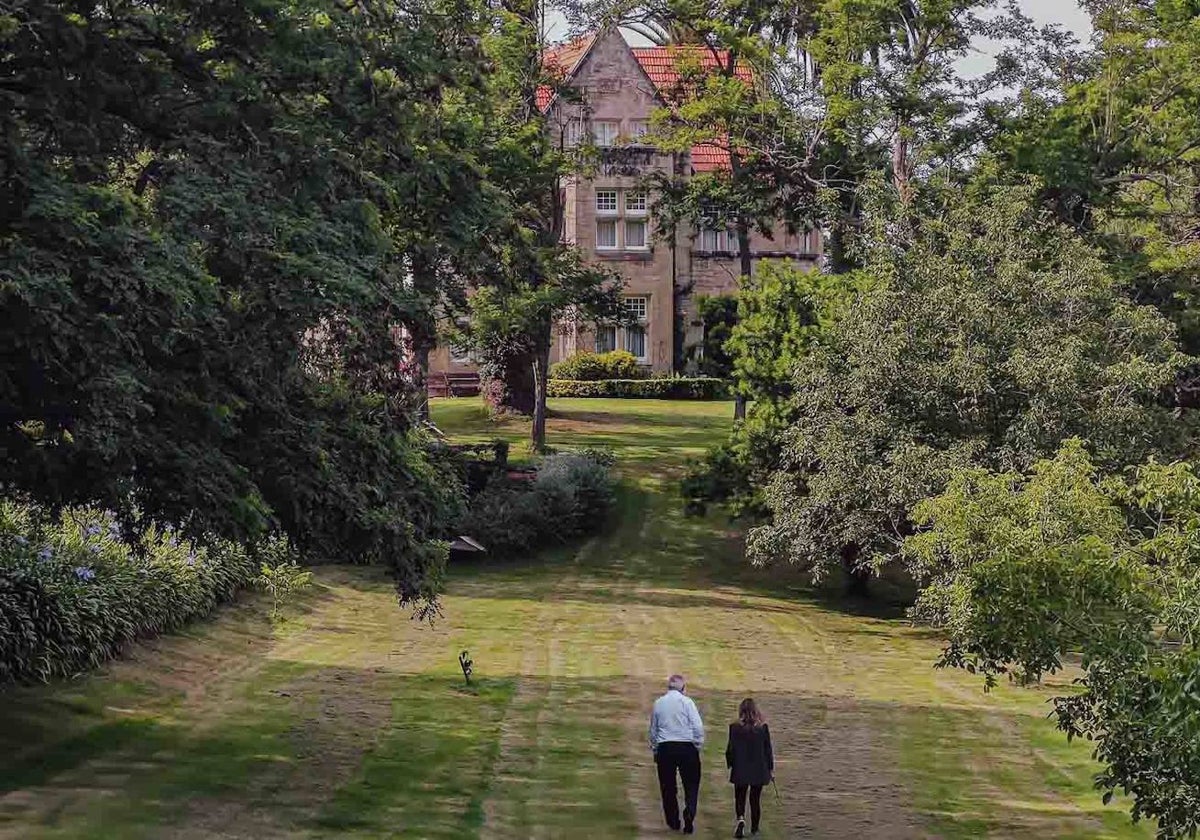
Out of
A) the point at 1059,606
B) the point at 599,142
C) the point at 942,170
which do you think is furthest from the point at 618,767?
the point at 599,142

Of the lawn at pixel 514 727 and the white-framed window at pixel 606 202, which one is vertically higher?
the white-framed window at pixel 606 202

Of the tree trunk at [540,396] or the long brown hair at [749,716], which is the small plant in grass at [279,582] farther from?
the tree trunk at [540,396]

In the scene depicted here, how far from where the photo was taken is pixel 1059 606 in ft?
44.5

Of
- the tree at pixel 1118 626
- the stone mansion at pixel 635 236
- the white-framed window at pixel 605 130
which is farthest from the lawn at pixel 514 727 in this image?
the white-framed window at pixel 605 130

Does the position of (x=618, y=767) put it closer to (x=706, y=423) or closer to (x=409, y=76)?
(x=409, y=76)

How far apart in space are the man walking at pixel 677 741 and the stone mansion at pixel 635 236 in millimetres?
45617

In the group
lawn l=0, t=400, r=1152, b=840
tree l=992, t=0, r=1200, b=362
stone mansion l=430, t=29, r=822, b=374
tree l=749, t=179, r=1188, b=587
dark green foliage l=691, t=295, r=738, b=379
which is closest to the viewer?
lawn l=0, t=400, r=1152, b=840

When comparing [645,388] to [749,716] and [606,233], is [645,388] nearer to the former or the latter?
[606,233]

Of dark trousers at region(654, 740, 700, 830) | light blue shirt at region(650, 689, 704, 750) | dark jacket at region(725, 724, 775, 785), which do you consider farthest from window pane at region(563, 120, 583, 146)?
light blue shirt at region(650, 689, 704, 750)

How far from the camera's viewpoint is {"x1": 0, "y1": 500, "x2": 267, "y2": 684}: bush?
2230cm

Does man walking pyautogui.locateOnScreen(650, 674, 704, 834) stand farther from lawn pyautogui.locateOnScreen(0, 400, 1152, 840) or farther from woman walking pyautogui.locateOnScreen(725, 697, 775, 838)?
lawn pyautogui.locateOnScreen(0, 400, 1152, 840)

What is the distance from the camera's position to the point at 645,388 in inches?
→ 2464

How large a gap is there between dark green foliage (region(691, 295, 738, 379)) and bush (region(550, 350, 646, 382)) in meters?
2.82

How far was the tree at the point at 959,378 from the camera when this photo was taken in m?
33.2
